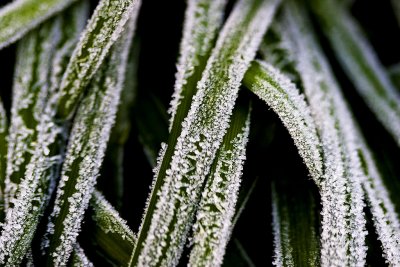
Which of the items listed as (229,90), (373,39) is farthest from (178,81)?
(373,39)

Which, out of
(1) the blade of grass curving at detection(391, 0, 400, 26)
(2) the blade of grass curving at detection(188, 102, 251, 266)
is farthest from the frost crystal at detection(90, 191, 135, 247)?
(1) the blade of grass curving at detection(391, 0, 400, 26)

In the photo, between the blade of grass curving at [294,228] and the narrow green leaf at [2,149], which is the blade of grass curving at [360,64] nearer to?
the blade of grass curving at [294,228]

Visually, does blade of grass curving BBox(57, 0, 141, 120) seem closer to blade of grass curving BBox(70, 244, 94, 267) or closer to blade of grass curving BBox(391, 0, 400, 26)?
blade of grass curving BBox(70, 244, 94, 267)

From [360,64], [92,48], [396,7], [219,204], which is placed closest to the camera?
[219,204]

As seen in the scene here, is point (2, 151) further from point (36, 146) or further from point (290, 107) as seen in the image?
point (290, 107)

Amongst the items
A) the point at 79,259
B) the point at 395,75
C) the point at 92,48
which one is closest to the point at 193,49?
the point at 92,48

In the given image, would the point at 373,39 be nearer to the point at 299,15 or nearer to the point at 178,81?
the point at 299,15
